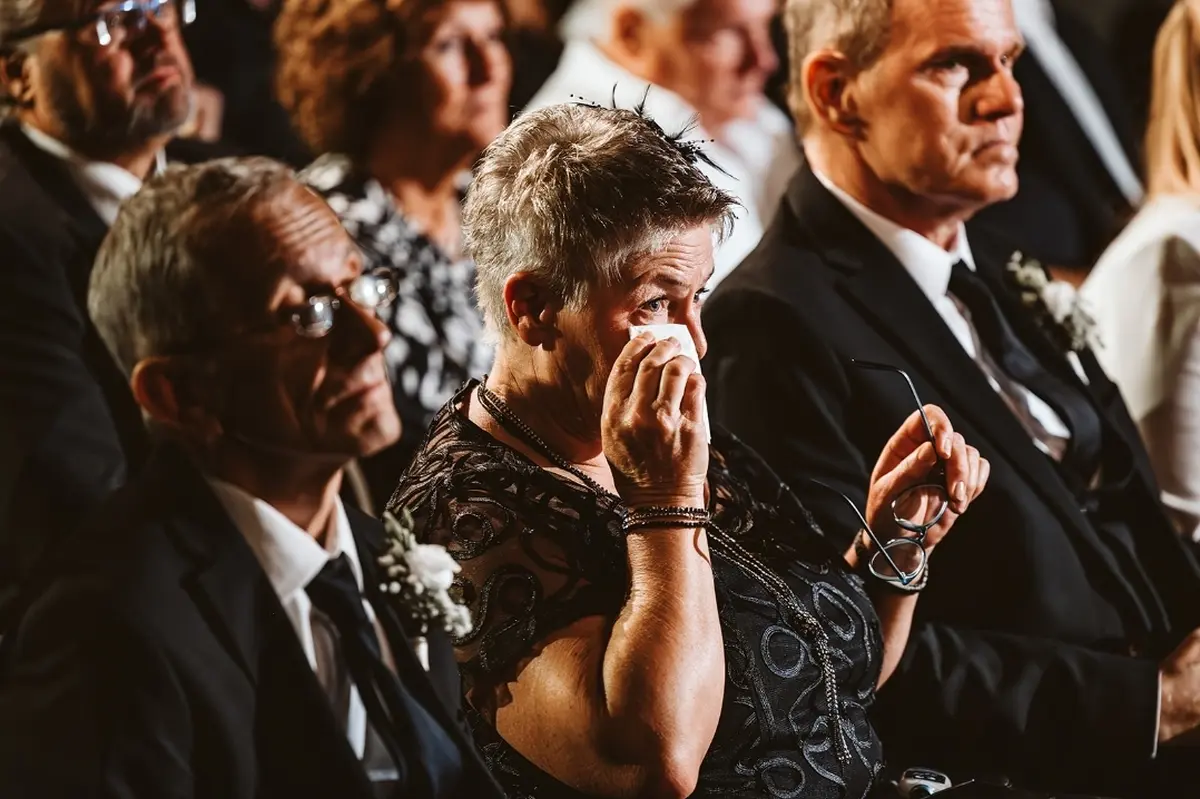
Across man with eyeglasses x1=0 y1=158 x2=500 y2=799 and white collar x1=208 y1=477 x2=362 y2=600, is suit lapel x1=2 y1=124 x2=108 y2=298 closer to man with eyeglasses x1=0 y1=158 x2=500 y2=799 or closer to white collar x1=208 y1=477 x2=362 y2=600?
man with eyeglasses x1=0 y1=158 x2=500 y2=799

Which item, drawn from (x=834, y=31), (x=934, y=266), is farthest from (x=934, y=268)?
(x=834, y=31)

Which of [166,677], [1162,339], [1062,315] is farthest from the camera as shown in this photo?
[1162,339]

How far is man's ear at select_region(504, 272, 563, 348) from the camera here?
6.07ft

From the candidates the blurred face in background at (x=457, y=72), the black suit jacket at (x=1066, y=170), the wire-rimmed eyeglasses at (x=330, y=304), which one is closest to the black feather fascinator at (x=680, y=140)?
the wire-rimmed eyeglasses at (x=330, y=304)

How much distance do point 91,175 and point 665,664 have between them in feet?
3.68

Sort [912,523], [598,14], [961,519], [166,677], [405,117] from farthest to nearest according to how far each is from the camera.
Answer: [598,14] < [405,117] < [961,519] < [912,523] < [166,677]

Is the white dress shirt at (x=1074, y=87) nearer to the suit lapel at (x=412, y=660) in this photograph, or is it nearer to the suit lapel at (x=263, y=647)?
the suit lapel at (x=412, y=660)

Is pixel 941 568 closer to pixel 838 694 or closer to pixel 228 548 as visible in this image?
pixel 838 694

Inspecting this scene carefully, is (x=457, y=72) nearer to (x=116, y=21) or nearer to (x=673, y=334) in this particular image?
(x=116, y=21)

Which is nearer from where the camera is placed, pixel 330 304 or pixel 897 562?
pixel 330 304

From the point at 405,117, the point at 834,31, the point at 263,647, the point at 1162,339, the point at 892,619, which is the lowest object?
the point at 1162,339

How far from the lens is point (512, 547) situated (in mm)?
1762

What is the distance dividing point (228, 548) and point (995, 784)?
972mm

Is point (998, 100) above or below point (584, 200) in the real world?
below
